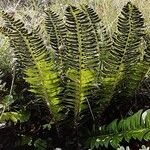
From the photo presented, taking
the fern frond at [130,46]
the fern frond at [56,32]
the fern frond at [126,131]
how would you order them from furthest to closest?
the fern frond at [56,32]
the fern frond at [130,46]
the fern frond at [126,131]

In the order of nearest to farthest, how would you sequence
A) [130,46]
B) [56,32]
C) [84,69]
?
[84,69]
[130,46]
[56,32]

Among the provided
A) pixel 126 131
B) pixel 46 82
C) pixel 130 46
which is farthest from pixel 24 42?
pixel 126 131

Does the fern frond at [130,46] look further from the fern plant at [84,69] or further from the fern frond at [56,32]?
the fern frond at [56,32]

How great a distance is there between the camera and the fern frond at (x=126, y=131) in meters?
1.71

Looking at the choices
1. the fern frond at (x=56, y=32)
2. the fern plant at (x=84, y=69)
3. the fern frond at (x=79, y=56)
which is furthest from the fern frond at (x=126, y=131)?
the fern frond at (x=56, y=32)

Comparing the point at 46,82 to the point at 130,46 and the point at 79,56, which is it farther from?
the point at 130,46

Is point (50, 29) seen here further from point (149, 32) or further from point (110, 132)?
point (149, 32)

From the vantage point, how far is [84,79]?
1.77 m

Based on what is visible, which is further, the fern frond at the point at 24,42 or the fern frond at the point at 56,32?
the fern frond at the point at 56,32

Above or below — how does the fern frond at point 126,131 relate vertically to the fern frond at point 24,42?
below

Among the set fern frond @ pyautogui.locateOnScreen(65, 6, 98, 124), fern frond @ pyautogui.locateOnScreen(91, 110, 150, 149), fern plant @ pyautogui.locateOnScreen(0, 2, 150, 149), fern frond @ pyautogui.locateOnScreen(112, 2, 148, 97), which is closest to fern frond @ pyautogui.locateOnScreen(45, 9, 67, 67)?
fern plant @ pyautogui.locateOnScreen(0, 2, 150, 149)

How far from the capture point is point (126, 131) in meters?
1.80

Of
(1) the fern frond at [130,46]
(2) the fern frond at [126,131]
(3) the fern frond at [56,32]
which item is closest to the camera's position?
(2) the fern frond at [126,131]

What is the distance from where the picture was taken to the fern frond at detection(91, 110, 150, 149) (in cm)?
171
